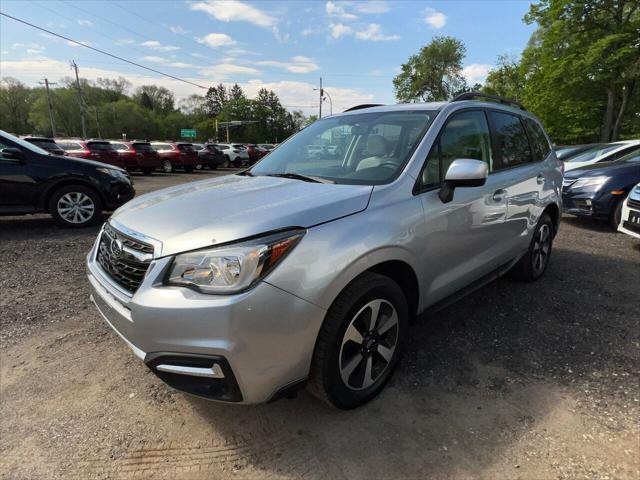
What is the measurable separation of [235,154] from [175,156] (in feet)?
24.3

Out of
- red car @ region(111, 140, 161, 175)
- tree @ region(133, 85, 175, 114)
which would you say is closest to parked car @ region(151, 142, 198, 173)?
red car @ region(111, 140, 161, 175)

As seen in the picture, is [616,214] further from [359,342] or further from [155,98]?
[155,98]

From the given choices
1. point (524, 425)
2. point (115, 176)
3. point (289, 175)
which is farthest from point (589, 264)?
point (115, 176)

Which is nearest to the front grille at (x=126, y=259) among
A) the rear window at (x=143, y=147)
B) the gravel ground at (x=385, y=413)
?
the gravel ground at (x=385, y=413)

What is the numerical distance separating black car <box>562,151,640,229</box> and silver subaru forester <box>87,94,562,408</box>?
14.8 feet

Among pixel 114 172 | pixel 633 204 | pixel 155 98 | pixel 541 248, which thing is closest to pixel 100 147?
pixel 114 172

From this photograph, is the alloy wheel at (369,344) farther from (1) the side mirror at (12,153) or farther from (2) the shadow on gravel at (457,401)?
(1) the side mirror at (12,153)

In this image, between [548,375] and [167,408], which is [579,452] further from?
[167,408]

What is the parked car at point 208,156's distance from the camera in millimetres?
23586

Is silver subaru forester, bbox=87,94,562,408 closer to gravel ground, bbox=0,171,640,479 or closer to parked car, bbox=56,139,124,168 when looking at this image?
gravel ground, bbox=0,171,640,479

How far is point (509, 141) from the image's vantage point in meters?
3.63

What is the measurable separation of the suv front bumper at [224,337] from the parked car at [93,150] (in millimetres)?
17647

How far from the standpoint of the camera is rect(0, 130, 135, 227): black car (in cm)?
617

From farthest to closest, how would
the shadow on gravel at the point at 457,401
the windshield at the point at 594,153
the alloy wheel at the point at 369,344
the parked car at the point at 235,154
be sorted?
the parked car at the point at 235,154, the windshield at the point at 594,153, the alloy wheel at the point at 369,344, the shadow on gravel at the point at 457,401
